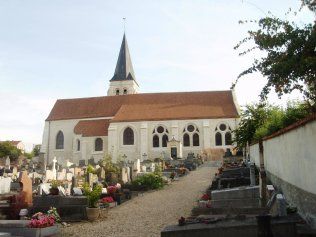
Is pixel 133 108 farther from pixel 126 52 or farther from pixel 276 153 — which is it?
pixel 276 153

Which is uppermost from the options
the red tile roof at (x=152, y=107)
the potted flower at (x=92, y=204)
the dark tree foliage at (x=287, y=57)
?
the red tile roof at (x=152, y=107)

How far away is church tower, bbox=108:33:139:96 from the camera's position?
5938cm

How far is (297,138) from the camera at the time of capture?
6867 mm

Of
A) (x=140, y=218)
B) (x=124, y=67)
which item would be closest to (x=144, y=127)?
(x=124, y=67)

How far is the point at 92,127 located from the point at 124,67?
15196mm

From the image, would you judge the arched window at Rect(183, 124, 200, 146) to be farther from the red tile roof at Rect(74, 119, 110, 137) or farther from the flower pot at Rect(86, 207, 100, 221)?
the flower pot at Rect(86, 207, 100, 221)

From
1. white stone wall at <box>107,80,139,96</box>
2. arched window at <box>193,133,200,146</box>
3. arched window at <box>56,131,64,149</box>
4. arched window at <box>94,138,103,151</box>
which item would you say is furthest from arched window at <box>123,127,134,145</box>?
white stone wall at <box>107,80,139,96</box>

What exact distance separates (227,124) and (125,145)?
13049 millimetres

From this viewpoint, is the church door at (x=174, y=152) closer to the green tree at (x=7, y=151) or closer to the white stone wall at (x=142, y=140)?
the white stone wall at (x=142, y=140)

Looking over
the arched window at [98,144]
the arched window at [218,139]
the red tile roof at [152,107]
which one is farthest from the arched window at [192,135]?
the arched window at [98,144]

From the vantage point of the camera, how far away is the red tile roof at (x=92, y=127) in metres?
47.6

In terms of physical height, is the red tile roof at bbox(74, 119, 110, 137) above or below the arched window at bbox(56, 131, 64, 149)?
above

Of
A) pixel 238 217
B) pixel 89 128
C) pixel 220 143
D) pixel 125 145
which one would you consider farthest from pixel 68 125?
pixel 238 217

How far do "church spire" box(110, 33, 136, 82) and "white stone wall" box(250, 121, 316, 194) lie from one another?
51387 millimetres
